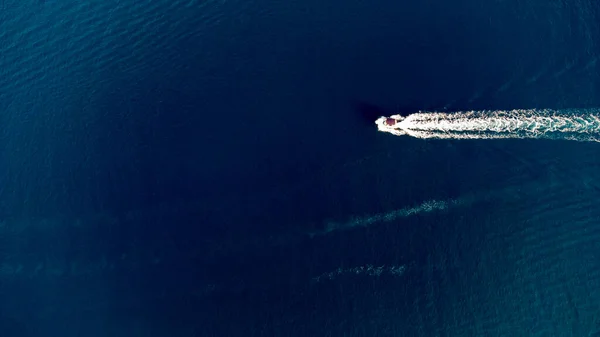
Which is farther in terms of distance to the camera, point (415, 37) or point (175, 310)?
point (415, 37)

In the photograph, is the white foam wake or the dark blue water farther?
the white foam wake

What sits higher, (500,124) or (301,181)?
(301,181)

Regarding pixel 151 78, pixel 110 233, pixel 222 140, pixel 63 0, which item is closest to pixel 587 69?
pixel 222 140

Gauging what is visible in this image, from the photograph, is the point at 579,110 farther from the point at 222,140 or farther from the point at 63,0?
the point at 63,0

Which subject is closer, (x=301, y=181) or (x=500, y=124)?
(x=301, y=181)

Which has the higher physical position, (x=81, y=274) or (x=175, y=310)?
(x=81, y=274)
